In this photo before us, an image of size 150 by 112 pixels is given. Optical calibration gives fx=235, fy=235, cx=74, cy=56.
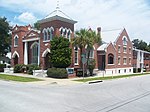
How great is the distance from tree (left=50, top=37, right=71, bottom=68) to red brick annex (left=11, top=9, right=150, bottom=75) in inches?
91.7

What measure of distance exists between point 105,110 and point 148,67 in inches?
2347

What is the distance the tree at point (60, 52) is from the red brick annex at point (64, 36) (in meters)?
2.33

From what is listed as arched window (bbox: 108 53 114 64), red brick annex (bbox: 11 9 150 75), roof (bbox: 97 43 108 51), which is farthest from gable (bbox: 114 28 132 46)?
roof (bbox: 97 43 108 51)

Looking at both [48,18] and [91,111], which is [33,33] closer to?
→ [48,18]

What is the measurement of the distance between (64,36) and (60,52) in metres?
4.35

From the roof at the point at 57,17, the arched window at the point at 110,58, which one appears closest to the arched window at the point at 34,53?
the roof at the point at 57,17

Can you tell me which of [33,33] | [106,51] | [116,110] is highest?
[33,33]

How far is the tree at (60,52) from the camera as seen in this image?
3150 cm

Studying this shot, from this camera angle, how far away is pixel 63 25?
35.1 m

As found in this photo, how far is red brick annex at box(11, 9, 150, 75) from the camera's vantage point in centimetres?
3522

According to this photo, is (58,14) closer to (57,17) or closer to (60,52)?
(57,17)

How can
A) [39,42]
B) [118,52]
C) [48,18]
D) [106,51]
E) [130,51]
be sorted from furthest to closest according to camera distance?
[130,51] → [118,52] → [106,51] → [39,42] → [48,18]

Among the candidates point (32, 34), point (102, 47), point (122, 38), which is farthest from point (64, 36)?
point (122, 38)

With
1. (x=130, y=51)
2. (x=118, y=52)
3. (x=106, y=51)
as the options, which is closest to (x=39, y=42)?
(x=106, y=51)
